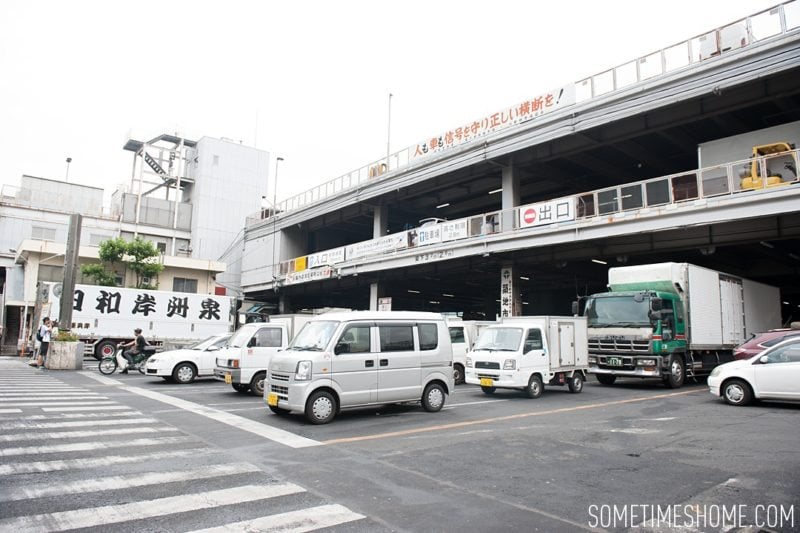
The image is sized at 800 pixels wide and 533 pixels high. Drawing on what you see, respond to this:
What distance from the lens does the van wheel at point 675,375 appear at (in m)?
16.1

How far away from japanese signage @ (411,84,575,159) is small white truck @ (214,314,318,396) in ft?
50.1

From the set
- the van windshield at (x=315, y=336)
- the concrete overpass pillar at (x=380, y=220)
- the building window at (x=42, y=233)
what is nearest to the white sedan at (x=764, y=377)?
the van windshield at (x=315, y=336)

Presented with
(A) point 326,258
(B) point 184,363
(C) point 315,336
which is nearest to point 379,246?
(A) point 326,258

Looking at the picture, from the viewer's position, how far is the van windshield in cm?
989

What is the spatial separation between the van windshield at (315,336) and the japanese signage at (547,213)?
13.1m

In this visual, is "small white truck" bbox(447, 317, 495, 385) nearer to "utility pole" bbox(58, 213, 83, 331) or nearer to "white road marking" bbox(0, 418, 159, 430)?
"white road marking" bbox(0, 418, 159, 430)

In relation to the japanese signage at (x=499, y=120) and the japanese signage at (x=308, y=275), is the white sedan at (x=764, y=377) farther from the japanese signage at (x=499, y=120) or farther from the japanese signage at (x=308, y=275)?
the japanese signage at (x=308, y=275)

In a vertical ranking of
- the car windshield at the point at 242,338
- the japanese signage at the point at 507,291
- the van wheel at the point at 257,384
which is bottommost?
the van wheel at the point at 257,384

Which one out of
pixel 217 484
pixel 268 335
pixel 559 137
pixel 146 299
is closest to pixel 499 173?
pixel 559 137

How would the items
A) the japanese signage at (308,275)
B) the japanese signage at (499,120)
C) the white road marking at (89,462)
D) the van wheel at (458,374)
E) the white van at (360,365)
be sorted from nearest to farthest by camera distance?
the white road marking at (89,462), the white van at (360,365), the van wheel at (458,374), the japanese signage at (499,120), the japanese signage at (308,275)

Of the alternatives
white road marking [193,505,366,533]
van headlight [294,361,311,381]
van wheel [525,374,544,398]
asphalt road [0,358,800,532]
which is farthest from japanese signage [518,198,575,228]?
white road marking [193,505,366,533]

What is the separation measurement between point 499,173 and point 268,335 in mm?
17667

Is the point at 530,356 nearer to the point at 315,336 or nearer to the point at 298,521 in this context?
the point at 315,336

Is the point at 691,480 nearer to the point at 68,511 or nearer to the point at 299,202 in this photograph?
the point at 68,511
